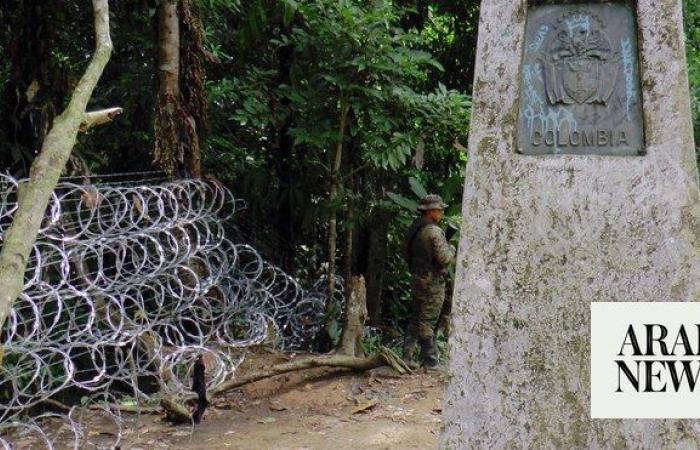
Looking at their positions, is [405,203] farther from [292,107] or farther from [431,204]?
[292,107]

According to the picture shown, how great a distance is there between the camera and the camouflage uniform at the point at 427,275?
7.72 metres

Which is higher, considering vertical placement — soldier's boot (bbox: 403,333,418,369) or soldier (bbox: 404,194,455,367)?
soldier (bbox: 404,194,455,367)

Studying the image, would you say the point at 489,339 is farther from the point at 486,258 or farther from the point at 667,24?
the point at 667,24

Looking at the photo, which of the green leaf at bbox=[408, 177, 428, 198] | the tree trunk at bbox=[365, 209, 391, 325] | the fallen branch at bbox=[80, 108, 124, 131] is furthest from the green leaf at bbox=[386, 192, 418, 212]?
the fallen branch at bbox=[80, 108, 124, 131]

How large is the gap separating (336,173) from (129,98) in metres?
2.73

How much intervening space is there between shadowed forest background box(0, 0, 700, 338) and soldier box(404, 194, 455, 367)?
67 cm

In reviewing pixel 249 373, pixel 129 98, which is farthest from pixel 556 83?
pixel 129 98

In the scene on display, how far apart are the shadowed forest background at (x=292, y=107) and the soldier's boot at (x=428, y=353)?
1.35 metres

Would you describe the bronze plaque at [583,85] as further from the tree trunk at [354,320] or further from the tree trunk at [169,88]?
the tree trunk at [169,88]

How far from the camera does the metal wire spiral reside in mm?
5434

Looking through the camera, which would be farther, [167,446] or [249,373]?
[249,373]

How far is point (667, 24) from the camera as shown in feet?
11.3

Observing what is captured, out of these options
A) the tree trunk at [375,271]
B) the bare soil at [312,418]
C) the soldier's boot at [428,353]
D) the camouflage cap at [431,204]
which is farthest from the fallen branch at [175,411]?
the tree trunk at [375,271]

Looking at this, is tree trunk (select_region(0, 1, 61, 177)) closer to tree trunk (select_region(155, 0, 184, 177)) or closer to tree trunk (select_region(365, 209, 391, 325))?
tree trunk (select_region(155, 0, 184, 177))
